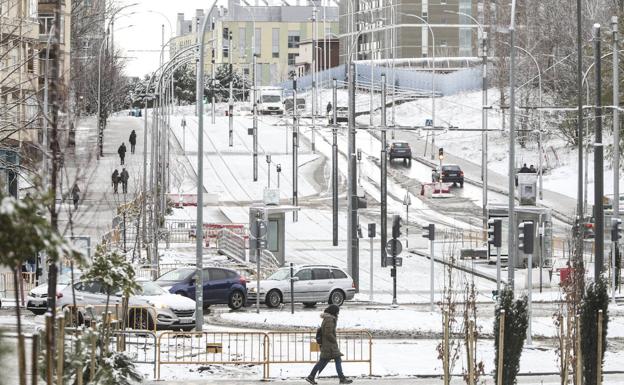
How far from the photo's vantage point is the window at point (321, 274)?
41.1 meters

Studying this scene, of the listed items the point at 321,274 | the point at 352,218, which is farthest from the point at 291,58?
the point at 321,274

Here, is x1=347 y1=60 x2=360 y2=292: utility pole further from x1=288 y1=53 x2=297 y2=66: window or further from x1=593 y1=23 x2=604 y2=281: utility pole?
x1=288 y1=53 x2=297 y2=66: window

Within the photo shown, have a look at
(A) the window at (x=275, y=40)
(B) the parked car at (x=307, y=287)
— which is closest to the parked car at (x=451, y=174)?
(B) the parked car at (x=307, y=287)

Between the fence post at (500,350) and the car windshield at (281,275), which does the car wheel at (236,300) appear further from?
the fence post at (500,350)

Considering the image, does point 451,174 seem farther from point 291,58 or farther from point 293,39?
point 293,39

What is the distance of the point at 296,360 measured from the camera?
27.8 metres

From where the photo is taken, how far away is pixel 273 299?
133 ft

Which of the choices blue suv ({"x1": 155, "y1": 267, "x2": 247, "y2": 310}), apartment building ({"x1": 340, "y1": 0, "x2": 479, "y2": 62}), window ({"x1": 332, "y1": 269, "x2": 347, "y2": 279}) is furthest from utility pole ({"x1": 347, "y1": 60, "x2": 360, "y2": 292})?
apartment building ({"x1": 340, "y1": 0, "x2": 479, "y2": 62})

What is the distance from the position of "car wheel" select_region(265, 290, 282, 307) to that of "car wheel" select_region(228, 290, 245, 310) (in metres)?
0.95

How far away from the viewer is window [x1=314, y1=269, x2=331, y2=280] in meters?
41.1

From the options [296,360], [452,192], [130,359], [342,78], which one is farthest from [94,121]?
[130,359]

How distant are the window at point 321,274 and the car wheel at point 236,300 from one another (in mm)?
2371

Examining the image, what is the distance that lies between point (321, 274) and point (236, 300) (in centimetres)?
275

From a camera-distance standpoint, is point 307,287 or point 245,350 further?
point 307,287
